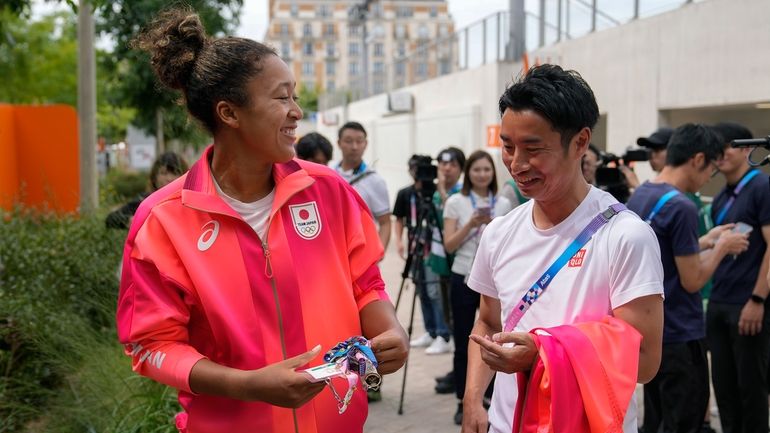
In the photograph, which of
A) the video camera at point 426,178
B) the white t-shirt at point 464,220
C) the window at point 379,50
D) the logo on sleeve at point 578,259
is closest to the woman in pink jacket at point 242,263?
the logo on sleeve at point 578,259

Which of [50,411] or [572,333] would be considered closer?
[572,333]

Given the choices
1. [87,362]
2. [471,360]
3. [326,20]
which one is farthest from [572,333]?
[326,20]

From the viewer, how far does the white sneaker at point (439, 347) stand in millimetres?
8133

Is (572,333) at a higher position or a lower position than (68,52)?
lower

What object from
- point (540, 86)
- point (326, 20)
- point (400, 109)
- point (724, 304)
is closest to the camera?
point (540, 86)

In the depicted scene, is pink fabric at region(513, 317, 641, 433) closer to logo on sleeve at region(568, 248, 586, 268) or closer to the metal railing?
logo on sleeve at region(568, 248, 586, 268)

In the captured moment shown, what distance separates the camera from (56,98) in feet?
96.4

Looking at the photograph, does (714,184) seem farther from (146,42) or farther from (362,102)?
(362,102)

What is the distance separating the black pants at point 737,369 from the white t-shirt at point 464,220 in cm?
175

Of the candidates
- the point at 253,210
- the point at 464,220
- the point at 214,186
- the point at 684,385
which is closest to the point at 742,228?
the point at 684,385

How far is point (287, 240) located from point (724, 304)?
3.58 m

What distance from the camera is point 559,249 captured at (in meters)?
2.33

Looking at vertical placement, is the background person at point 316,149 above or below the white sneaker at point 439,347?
above

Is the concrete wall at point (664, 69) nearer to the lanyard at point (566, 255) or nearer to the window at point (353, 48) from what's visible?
the lanyard at point (566, 255)
